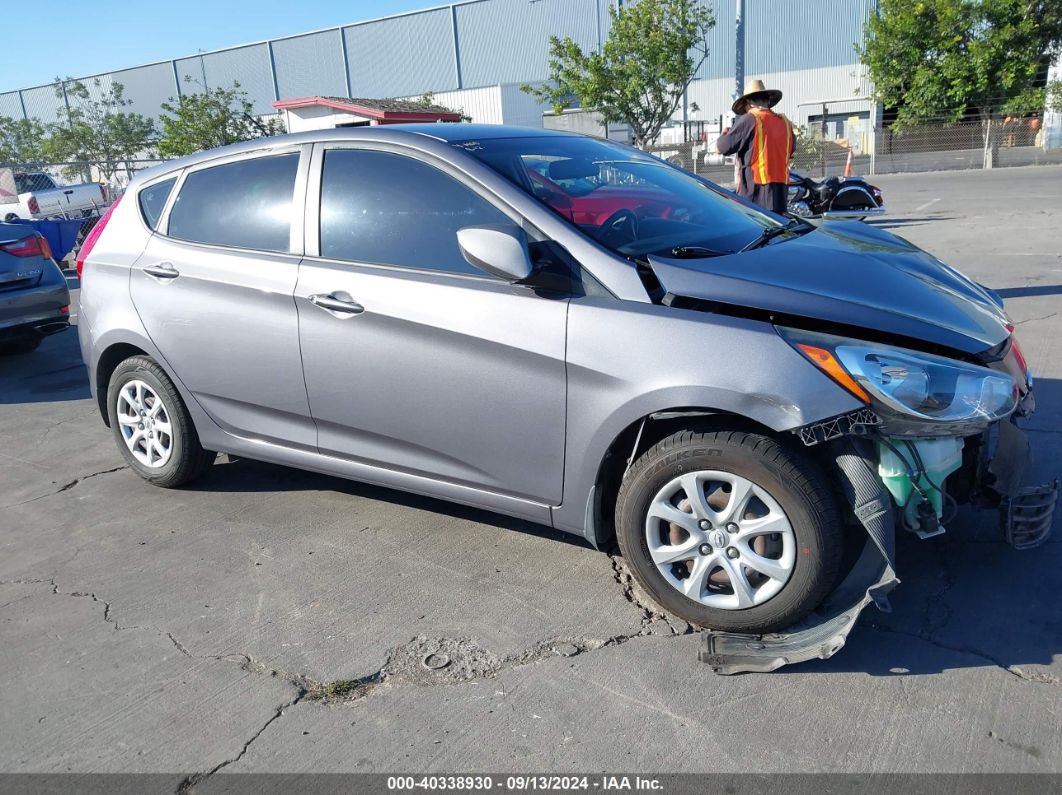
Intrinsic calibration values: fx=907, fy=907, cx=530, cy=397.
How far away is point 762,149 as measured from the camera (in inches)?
303

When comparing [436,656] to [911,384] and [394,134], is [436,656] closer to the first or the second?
[911,384]

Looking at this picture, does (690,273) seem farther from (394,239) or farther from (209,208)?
(209,208)

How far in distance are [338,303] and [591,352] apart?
1175 millimetres

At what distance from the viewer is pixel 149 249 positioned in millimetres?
4523

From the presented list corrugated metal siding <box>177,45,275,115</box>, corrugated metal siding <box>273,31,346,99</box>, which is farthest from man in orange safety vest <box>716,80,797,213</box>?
corrugated metal siding <box>177,45,275,115</box>

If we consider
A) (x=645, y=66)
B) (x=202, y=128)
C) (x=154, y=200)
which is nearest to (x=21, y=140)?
(x=202, y=128)

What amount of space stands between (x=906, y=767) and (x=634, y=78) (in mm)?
21179

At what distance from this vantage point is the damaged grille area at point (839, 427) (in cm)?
279

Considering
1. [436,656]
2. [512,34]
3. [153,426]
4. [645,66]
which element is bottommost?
[436,656]

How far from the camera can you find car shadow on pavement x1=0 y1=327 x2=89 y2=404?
7.18 m

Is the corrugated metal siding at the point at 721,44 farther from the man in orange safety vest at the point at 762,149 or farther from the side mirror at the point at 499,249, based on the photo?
the side mirror at the point at 499,249

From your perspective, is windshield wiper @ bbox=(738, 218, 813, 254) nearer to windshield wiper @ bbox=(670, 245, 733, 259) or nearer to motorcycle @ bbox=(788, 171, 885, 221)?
windshield wiper @ bbox=(670, 245, 733, 259)

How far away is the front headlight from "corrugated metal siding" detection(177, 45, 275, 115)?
56.6 meters

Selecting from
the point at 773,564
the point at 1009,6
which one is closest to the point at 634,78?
the point at 1009,6
